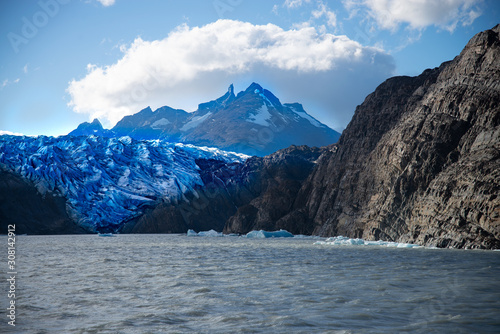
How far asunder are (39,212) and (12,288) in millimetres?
133823

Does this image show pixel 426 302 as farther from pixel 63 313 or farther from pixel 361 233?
pixel 361 233

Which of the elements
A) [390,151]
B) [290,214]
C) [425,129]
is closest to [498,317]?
[425,129]

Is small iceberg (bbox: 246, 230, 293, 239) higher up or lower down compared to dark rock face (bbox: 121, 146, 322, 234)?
lower down

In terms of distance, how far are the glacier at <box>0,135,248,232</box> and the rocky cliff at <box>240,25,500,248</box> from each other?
3055 inches

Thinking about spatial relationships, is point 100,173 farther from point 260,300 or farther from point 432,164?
point 260,300

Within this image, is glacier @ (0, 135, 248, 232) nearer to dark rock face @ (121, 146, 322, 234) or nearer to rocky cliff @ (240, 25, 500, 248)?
dark rock face @ (121, 146, 322, 234)

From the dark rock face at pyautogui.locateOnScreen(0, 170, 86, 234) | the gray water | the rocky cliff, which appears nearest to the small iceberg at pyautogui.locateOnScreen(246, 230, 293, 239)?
the rocky cliff

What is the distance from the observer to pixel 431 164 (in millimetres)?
67188

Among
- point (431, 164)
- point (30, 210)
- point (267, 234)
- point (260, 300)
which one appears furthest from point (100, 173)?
point (260, 300)

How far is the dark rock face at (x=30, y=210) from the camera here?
440ft

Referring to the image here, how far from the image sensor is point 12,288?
18891 millimetres

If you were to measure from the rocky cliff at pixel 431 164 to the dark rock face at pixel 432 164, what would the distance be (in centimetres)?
14

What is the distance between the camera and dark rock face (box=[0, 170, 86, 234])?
440 feet

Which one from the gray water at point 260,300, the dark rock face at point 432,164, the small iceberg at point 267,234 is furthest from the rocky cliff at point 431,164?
the gray water at point 260,300
